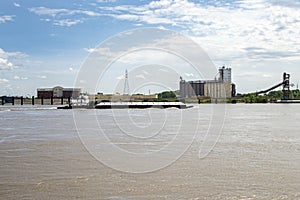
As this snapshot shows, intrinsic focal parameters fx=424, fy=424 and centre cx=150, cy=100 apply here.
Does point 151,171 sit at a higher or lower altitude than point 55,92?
lower

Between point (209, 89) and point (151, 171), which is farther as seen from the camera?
point (209, 89)

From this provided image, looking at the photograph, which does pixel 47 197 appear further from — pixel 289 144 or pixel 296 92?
pixel 296 92

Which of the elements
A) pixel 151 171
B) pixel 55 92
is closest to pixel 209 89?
pixel 55 92

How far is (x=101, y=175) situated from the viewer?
375 inches

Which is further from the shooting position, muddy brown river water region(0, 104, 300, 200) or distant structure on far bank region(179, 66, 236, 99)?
distant structure on far bank region(179, 66, 236, 99)

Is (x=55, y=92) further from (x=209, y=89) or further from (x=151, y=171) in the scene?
(x=151, y=171)

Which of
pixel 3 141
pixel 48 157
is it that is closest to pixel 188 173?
pixel 48 157

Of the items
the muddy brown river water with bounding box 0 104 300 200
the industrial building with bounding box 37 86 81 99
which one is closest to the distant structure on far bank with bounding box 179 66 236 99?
the industrial building with bounding box 37 86 81 99

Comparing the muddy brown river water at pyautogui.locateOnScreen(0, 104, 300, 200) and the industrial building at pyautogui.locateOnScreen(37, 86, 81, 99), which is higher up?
the industrial building at pyautogui.locateOnScreen(37, 86, 81, 99)

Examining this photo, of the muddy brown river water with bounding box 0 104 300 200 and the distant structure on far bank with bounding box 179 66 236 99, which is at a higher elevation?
the distant structure on far bank with bounding box 179 66 236 99

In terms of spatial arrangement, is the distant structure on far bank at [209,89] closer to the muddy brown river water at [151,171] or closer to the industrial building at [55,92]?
the industrial building at [55,92]

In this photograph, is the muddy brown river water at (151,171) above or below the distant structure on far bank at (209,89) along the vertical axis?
below

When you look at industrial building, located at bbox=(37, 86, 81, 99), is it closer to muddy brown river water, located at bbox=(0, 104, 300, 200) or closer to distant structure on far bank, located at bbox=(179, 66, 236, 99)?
distant structure on far bank, located at bbox=(179, 66, 236, 99)

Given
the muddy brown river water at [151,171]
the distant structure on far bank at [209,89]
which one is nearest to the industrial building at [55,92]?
the distant structure on far bank at [209,89]
